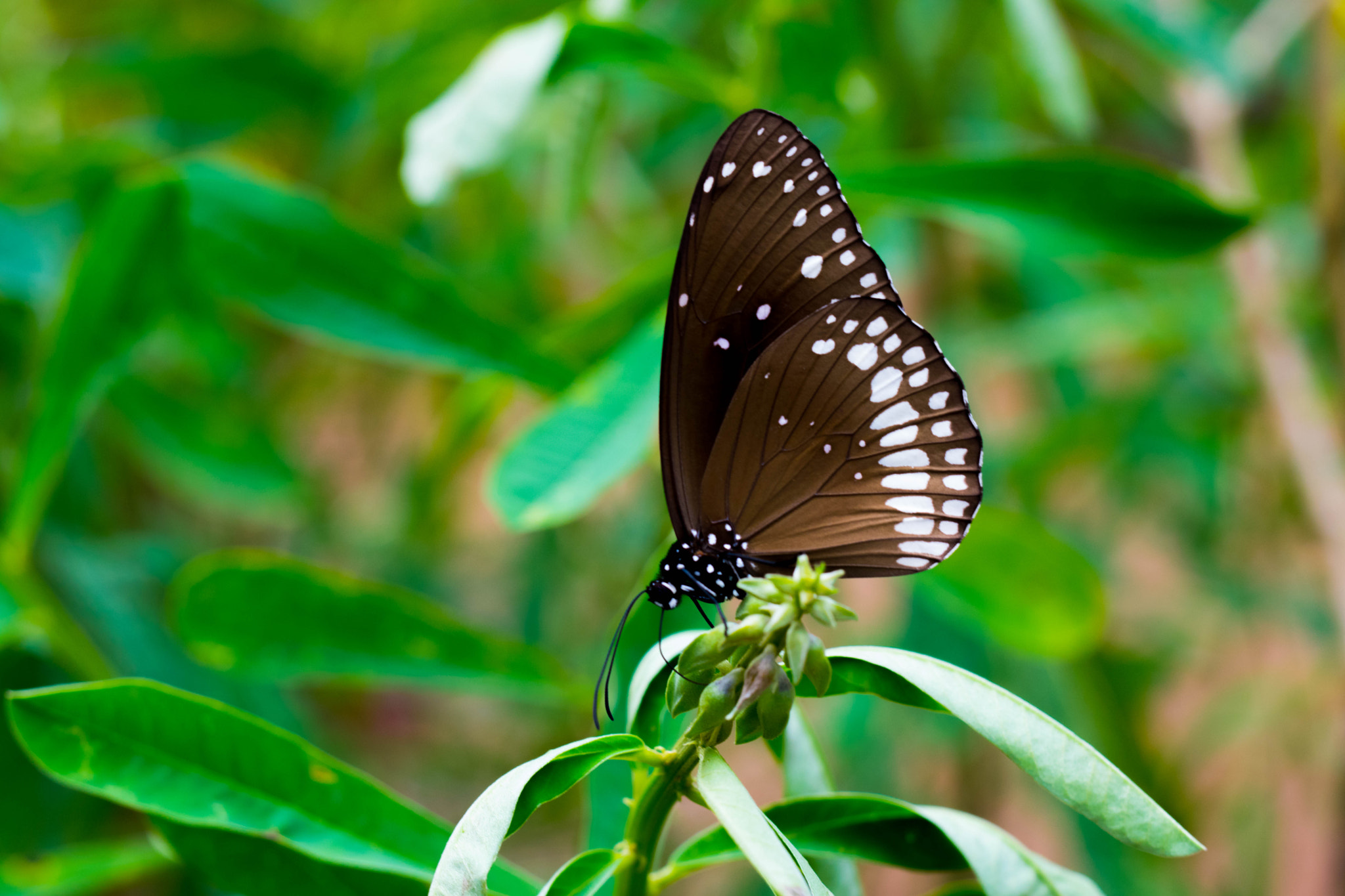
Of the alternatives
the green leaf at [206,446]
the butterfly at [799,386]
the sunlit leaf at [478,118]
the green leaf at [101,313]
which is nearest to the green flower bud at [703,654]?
the butterfly at [799,386]

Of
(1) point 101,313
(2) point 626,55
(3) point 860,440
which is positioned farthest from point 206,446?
(3) point 860,440

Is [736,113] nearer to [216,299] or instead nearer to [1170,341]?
[216,299]

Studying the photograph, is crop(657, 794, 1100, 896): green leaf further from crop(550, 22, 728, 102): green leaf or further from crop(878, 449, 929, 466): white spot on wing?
crop(550, 22, 728, 102): green leaf

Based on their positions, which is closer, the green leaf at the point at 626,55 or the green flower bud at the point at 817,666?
the green flower bud at the point at 817,666

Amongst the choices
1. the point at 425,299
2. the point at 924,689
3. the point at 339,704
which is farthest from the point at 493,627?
the point at 924,689

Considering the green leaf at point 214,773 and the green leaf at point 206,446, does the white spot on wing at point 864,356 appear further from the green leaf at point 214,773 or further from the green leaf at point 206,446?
the green leaf at point 206,446

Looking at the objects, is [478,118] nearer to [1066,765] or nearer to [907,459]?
[907,459]
